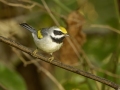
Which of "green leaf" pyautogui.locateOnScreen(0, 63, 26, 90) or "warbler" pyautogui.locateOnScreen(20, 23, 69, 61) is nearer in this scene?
"warbler" pyautogui.locateOnScreen(20, 23, 69, 61)

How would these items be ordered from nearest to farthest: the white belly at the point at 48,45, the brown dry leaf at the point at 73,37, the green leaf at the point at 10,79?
the white belly at the point at 48,45
the brown dry leaf at the point at 73,37
the green leaf at the point at 10,79

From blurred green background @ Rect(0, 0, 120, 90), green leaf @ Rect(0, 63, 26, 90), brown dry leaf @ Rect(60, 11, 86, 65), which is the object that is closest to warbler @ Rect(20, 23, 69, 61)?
brown dry leaf @ Rect(60, 11, 86, 65)

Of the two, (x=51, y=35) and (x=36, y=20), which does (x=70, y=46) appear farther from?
(x=36, y=20)

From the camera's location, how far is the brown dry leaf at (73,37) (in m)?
2.78

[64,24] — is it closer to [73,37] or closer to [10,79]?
[73,37]

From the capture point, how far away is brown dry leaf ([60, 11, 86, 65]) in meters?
2.78

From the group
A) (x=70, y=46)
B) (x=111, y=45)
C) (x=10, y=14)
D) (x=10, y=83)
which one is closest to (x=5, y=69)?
(x=10, y=83)

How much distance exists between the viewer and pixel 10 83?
3.07 m

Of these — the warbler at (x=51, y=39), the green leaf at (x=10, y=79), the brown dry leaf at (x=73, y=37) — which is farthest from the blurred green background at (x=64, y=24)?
the warbler at (x=51, y=39)

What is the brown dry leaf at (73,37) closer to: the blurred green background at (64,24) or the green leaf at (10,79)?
the blurred green background at (64,24)

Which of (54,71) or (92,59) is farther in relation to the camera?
(54,71)

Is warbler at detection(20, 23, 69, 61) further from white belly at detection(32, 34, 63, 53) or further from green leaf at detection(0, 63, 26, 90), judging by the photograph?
green leaf at detection(0, 63, 26, 90)

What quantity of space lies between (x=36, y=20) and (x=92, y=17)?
0.66 m

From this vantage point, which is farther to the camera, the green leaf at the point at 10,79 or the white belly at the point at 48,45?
the green leaf at the point at 10,79
